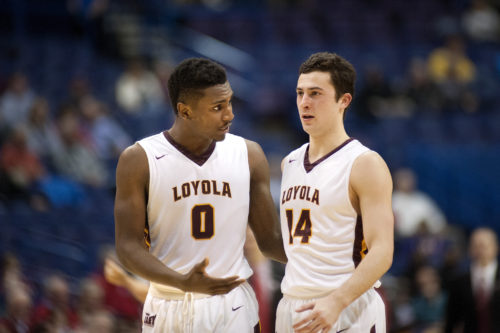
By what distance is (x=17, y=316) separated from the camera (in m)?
7.15

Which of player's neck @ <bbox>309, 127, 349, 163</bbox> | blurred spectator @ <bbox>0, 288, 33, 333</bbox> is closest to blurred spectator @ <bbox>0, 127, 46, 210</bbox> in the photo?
blurred spectator @ <bbox>0, 288, 33, 333</bbox>

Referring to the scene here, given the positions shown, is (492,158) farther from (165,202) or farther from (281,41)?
(165,202)

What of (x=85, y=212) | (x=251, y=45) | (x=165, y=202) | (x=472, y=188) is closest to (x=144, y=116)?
(x=85, y=212)

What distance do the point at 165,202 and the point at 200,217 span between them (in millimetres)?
211

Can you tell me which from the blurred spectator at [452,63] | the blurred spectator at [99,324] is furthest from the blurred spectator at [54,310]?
the blurred spectator at [452,63]

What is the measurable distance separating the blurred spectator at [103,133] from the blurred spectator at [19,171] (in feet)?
3.87

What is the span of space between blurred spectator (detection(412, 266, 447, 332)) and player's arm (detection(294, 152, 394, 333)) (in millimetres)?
4736

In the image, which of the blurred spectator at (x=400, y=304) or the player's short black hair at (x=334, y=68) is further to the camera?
the blurred spectator at (x=400, y=304)

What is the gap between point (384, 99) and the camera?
1373cm

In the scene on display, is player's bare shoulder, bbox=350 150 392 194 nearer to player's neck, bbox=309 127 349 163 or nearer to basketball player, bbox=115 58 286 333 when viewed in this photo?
player's neck, bbox=309 127 349 163

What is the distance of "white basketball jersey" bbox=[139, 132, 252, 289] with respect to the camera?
Answer: 412 centimetres

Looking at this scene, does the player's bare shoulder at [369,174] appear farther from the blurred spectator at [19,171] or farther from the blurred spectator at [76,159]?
the blurred spectator at [76,159]

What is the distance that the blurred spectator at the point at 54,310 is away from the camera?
705cm

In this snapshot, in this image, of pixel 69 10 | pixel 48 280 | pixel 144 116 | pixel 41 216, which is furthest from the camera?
pixel 69 10
